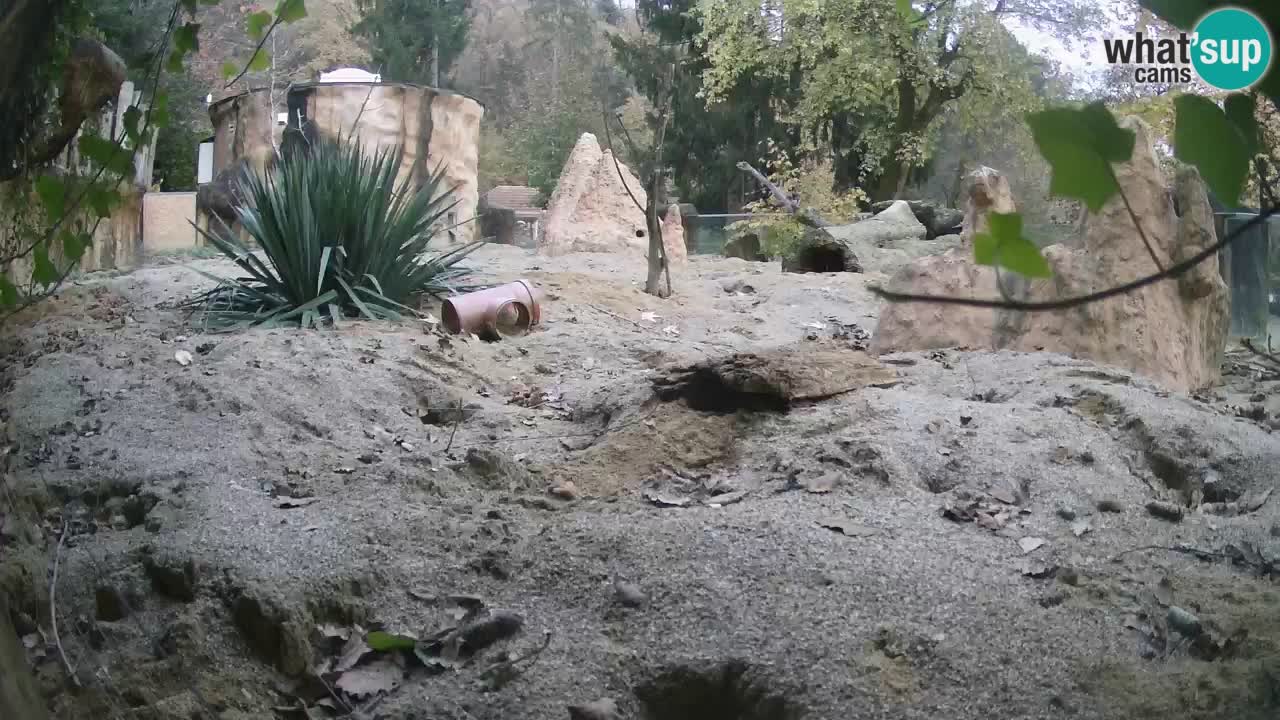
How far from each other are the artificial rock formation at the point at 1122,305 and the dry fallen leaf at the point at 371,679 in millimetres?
3424

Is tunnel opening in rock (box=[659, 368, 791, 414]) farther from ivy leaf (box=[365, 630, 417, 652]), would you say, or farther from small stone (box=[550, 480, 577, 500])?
ivy leaf (box=[365, 630, 417, 652])

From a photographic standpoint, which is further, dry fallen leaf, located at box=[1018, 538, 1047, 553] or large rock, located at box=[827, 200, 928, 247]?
large rock, located at box=[827, 200, 928, 247]

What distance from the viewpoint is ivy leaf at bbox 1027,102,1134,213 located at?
632 mm

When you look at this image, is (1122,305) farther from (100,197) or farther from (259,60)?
(100,197)

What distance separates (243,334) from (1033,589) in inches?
147

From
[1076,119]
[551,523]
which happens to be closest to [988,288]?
[551,523]

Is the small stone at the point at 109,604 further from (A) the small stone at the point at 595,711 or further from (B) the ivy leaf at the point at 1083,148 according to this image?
(B) the ivy leaf at the point at 1083,148

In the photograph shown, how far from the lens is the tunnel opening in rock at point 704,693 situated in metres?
1.73

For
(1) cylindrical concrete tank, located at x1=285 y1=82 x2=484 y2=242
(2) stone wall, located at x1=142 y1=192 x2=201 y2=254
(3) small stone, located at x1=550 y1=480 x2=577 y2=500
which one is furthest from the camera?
(1) cylindrical concrete tank, located at x1=285 y1=82 x2=484 y2=242

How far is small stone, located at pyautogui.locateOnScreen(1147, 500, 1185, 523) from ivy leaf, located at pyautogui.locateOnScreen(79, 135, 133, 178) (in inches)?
92.6

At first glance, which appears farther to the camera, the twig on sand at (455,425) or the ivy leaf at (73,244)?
the twig on sand at (455,425)

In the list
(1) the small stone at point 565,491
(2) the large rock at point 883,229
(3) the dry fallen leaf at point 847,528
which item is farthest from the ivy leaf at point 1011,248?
(2) the large rock at point 883,229

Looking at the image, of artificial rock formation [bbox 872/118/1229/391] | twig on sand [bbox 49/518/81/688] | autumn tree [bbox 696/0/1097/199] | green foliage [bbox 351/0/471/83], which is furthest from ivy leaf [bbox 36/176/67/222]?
green foliage [bbox 351/0/471/83]
